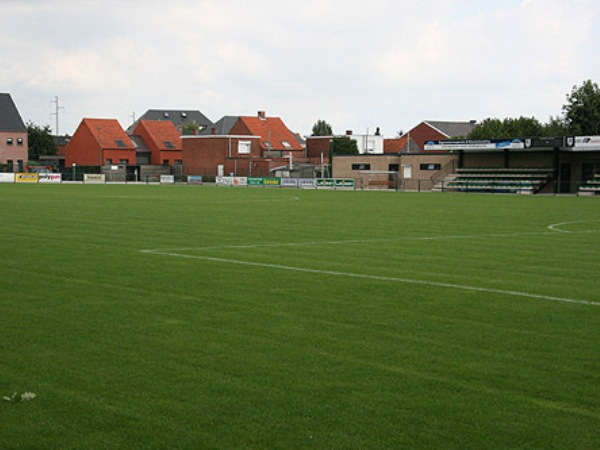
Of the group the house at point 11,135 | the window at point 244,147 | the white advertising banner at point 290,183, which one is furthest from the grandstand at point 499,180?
the house at point 11,135

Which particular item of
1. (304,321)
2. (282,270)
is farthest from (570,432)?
(282,270)

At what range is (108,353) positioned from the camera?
303 inches

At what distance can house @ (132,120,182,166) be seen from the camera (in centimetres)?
11169

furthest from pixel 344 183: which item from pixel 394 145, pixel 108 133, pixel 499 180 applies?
pixel 108 133

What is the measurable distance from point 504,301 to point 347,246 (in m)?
7.41

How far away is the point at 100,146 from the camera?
106 meters

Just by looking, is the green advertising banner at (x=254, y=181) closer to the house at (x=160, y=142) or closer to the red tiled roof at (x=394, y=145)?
the house at (x=160, y=142)

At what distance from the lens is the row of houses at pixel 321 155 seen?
62.7m

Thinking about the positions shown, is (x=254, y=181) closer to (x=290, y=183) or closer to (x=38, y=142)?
(x=290, y=183)

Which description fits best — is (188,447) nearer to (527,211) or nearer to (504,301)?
(504,301)

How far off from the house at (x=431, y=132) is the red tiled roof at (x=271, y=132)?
15567 mm

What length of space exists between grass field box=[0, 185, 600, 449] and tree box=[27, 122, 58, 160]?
11760 centimetres

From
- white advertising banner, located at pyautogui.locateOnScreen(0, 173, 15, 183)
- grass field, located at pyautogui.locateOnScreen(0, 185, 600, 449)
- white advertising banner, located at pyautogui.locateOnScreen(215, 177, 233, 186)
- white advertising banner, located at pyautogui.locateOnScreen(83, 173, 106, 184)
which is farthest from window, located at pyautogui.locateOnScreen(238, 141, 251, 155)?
grass field, located at pyautogui.locateOnScreen(0, 185, 600, 449)

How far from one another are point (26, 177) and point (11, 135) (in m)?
28.7
